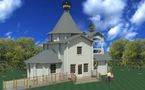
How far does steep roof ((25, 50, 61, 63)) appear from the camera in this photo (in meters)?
50.3

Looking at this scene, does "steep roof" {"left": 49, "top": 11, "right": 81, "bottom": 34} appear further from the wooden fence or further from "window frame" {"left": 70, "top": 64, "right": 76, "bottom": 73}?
the wooden fence

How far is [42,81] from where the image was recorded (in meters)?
45.0

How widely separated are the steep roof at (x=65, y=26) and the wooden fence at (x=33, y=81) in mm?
8852

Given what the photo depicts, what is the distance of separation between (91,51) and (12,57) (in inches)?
721

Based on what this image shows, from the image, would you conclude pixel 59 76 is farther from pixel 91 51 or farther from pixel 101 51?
pixel 101 51

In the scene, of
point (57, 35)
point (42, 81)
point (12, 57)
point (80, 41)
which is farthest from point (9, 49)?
point (42, 81)

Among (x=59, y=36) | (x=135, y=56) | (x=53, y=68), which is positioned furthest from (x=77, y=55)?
(x=135, y=56)

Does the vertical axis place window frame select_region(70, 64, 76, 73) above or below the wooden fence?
above

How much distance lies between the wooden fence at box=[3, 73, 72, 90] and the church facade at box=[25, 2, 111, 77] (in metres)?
2.45

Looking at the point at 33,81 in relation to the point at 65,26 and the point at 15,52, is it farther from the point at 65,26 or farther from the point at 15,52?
the point at 15,52

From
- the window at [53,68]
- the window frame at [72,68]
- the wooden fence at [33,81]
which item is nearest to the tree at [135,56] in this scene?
the window frame at [72,68]

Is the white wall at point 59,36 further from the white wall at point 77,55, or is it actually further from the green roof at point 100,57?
the green roof at point 100,57

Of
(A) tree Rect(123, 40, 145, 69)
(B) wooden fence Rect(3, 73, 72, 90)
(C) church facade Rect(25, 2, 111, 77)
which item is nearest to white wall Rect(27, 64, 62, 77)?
(C) church facade Rect(25, 2, 111, 77)

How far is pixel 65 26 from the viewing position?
5603 centimetres
